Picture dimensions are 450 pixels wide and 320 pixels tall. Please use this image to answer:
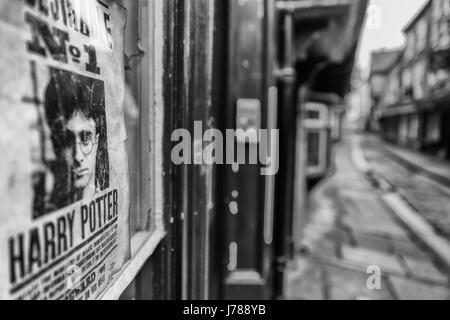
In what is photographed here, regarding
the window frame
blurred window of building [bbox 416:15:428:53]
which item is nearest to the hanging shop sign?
the window frame

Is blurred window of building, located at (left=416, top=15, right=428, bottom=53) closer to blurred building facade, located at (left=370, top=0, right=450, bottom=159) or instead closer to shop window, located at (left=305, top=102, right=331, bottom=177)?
blurred building facade, located at (left=370, top=0, right=450, bottom=159)

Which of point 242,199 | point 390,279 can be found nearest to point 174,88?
point 242,199

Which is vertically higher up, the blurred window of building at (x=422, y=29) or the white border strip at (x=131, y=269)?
the blurred window of building at (x=422, y=29)

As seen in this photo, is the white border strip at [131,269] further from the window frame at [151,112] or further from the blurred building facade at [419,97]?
the blurred building facade at [419,97]

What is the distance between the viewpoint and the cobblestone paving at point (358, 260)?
121 inches

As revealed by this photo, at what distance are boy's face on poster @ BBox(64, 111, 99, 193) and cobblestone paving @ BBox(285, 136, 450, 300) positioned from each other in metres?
2.76

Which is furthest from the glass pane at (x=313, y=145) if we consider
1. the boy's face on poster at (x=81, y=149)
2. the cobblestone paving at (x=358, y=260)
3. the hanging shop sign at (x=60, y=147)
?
the boy's face on poster at (x=81, y=149)

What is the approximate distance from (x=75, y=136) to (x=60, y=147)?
0.08 m

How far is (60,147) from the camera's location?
2.28 feet

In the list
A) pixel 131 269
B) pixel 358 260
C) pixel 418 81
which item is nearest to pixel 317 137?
pixel 358 260

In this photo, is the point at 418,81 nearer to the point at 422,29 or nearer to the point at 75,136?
the point at 422,29

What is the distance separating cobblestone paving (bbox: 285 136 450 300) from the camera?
3072 mm

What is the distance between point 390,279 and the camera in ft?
10.9

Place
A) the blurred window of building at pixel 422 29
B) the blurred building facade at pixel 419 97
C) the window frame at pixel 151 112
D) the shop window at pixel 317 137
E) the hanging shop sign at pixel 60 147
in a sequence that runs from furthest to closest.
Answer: the blurred building facade at pixel 419 97, the shop window at pixel 317 137, the blurred window of building at pixel 422 29, the window frame at pixel 151 112, the hanging shop sign at pixel 60 147
